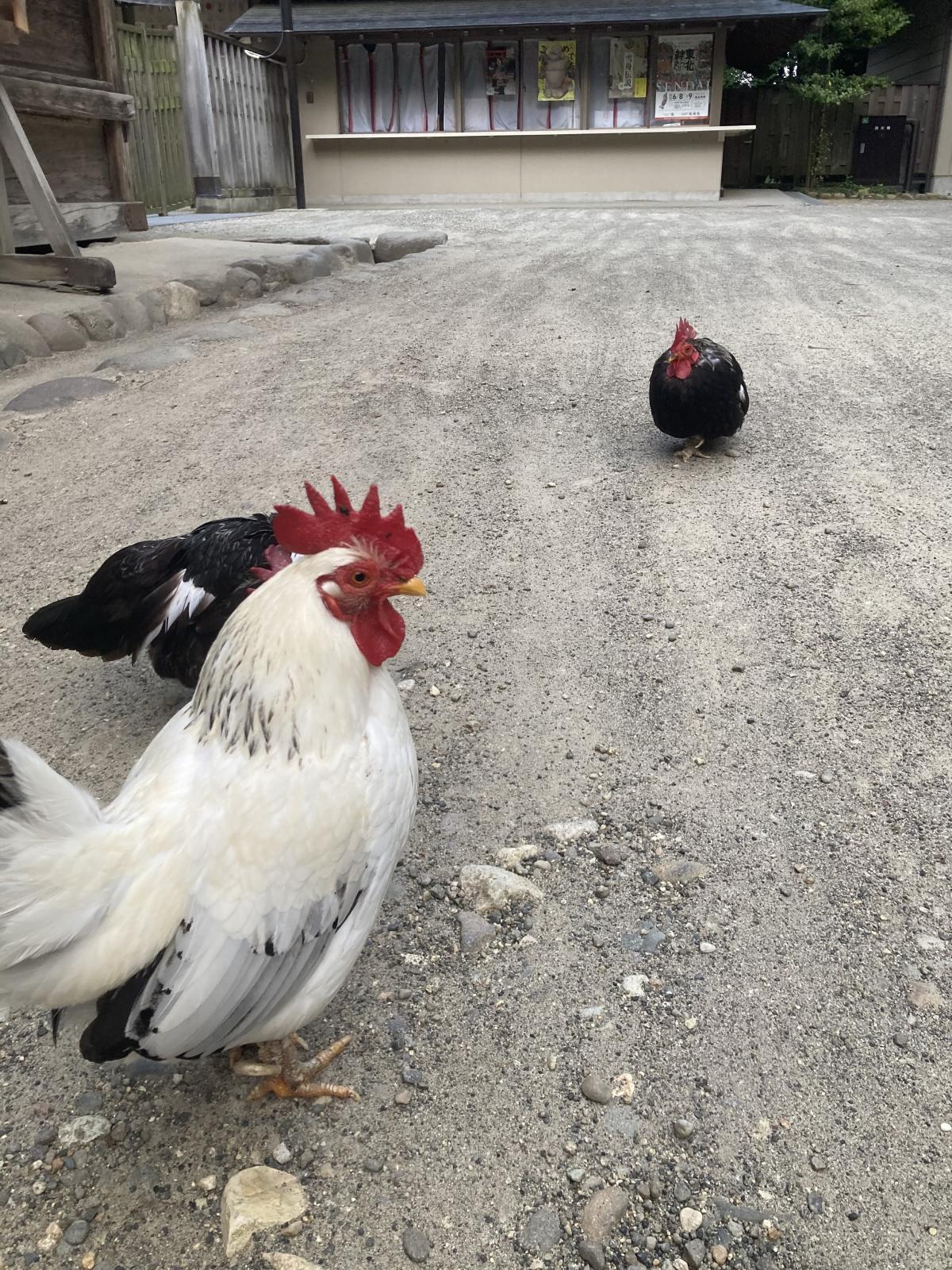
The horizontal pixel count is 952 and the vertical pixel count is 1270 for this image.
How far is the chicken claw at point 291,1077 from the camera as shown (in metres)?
2.14

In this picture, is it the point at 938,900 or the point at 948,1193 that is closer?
the point at 948,1193

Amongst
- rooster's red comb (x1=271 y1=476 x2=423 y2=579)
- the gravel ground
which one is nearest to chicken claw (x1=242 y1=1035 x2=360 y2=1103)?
the gravel ground

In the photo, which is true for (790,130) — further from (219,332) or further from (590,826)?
(590,826)

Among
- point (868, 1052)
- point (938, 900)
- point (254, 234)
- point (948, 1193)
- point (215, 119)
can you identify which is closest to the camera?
point (948, 1193)

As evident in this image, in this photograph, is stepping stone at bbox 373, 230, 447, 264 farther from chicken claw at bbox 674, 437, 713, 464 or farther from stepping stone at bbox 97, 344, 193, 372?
chicken claw at bbox 674, 437, 713, 464

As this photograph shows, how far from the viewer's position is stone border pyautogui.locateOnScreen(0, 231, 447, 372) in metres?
7.12

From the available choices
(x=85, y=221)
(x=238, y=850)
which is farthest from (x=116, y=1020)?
(x=85, y=221)

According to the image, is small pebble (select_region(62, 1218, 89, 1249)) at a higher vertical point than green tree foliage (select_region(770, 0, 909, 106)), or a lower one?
lower

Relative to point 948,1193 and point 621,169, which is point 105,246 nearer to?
point 948,1193

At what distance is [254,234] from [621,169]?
1048 cm

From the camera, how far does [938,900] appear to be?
261 cm

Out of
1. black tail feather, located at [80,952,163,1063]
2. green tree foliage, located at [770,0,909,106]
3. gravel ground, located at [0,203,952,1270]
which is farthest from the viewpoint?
green tree foliage, located at [770,0,909,106]

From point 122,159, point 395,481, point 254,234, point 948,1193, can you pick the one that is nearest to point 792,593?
point 395,481

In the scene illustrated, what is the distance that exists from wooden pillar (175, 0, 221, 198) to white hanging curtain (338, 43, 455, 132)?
4485 mm
